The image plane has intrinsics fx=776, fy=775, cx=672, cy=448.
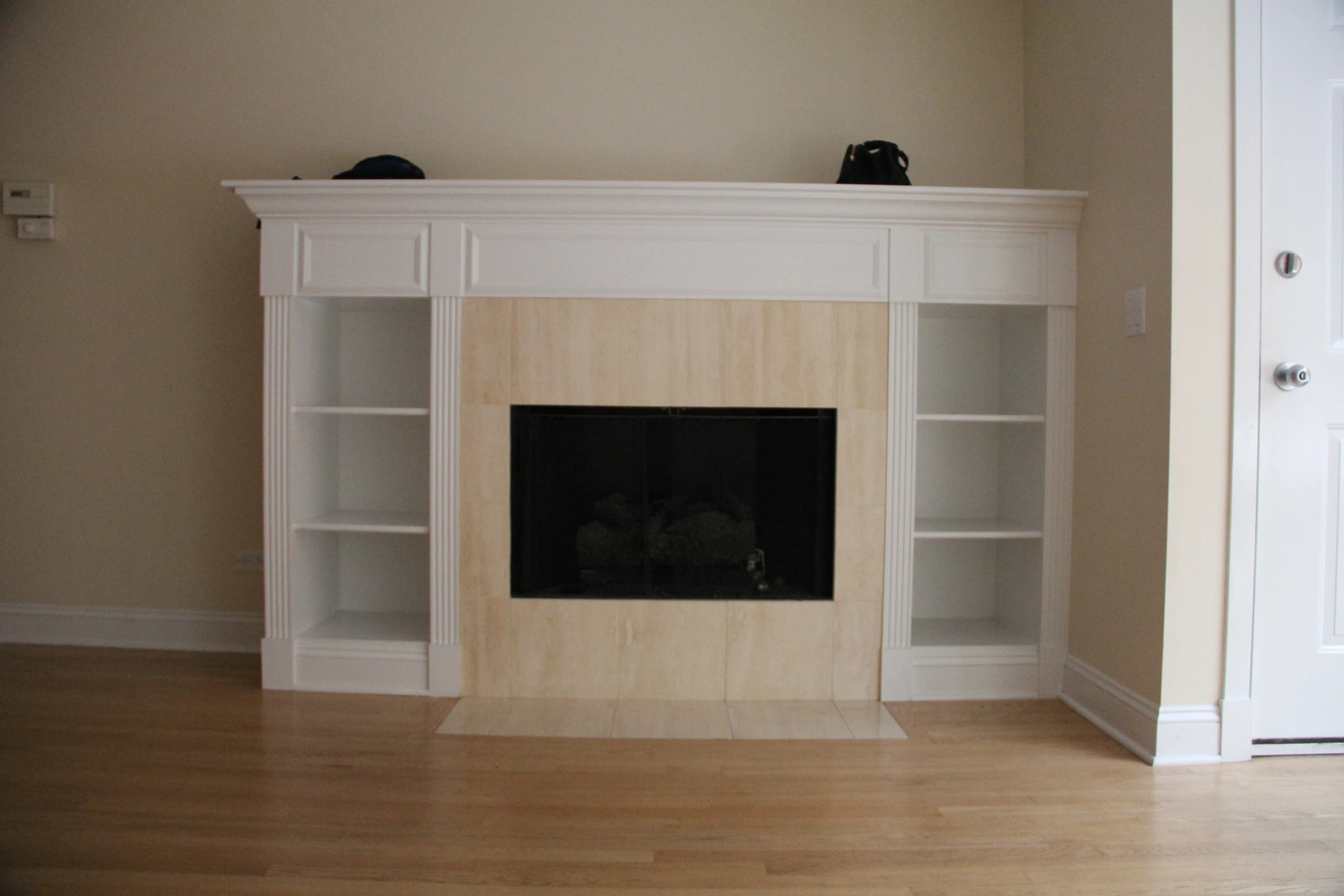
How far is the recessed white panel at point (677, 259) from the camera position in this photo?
258 cm

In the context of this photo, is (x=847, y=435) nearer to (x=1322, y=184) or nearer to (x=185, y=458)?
(x=1322, y=184)

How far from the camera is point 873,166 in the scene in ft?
9.01

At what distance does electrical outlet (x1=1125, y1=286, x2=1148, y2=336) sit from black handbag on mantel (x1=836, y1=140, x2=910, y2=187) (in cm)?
83

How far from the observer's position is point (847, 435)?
103 inches

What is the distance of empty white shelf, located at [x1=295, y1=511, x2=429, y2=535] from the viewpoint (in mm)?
2652

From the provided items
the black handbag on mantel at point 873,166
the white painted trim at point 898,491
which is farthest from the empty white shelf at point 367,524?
the black handbag on mantel at point 873,166

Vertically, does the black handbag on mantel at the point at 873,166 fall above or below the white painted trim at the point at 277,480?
above

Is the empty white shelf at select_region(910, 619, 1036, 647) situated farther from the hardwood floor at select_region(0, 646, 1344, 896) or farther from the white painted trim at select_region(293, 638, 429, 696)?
the white painted trim at select_region(293, 638, 429, 696)

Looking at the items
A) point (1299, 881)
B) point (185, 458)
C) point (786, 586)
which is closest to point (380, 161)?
point (185, 458)

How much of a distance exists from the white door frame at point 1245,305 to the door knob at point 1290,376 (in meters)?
0.05

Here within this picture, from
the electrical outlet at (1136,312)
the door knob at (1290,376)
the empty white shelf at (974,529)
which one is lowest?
the empty white shelf at (974,529)

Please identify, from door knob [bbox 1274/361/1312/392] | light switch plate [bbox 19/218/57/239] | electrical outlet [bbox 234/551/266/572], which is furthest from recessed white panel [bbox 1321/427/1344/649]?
light switch plate [bbox 19/218/57/239]

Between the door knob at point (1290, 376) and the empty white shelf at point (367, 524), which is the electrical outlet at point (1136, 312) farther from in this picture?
the empty white shelf at point (367, 524)

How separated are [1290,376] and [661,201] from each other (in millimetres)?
1877
